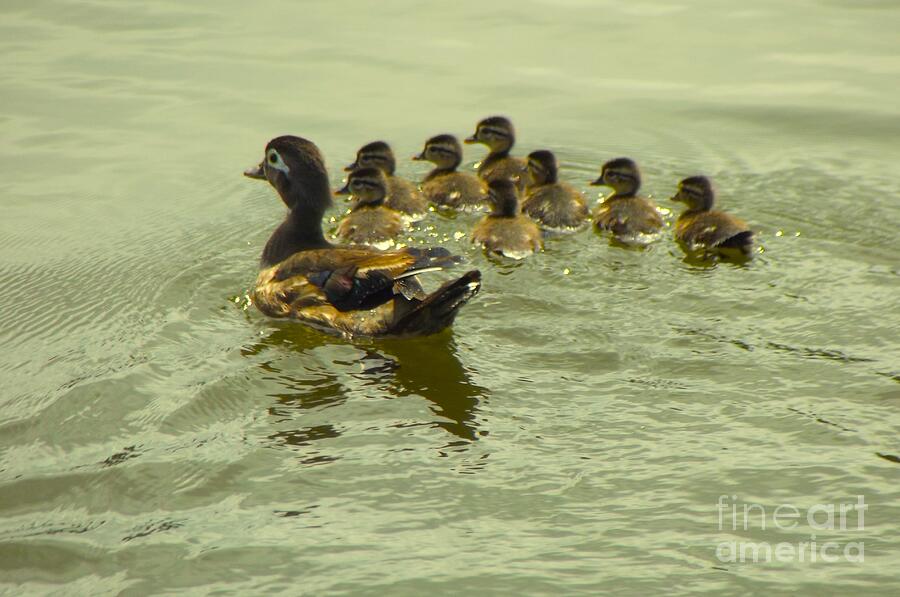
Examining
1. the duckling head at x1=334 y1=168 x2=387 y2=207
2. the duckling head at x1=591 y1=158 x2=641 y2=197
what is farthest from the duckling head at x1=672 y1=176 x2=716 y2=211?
the duckling head at x1=334 y1=168 x2=387 y2=207

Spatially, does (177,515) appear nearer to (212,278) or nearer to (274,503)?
(274,503)

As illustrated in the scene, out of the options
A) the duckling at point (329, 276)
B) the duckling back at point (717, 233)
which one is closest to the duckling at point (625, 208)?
the duckling back at point (717, 233)

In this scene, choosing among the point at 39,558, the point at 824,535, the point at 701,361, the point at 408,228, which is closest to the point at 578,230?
the point at 408,228

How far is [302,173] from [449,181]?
1.56 m

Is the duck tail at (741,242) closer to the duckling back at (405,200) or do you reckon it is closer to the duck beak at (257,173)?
the duckling back at (405,200)

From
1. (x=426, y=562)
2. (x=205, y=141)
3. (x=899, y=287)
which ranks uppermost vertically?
(x=205, y=141)

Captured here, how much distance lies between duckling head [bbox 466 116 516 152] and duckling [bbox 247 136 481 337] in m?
1.92

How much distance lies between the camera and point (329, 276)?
6.98m

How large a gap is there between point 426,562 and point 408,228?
13.4 ft

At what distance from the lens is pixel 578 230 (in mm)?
8273

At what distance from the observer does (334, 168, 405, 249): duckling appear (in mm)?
8125

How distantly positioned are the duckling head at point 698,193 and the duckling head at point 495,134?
1505 millimetres

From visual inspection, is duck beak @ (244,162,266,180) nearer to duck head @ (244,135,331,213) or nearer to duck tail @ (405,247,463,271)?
duck head @ (244,135,331,213)

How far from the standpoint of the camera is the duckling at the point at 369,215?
8125 millimetres
